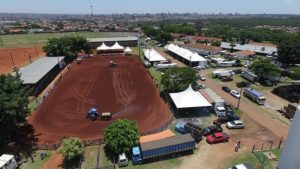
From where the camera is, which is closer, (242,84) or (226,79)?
(242,84)

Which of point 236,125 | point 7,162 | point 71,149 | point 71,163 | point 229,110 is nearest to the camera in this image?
point 7,162

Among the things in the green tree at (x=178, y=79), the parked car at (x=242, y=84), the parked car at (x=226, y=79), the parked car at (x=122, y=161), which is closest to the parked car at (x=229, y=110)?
the green tree at (x=178, y=79)

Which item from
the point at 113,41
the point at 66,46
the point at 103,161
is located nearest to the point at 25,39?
the point at 113,41

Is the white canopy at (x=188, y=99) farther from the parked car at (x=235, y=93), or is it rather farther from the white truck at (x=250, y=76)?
the white truck at (x=250, y=76)

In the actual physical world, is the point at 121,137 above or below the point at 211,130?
A: above

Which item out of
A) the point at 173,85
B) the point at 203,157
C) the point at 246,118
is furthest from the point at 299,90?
the point at 203,157

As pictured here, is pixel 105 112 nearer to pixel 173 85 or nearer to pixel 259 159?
pixel 173 85

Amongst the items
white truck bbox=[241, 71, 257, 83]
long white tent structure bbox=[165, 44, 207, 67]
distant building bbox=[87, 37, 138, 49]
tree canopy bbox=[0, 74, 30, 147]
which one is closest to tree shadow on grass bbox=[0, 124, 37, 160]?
tree canopy bbox=[0, 74, 30, 147]

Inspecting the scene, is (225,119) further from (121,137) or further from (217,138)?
(121,137)
